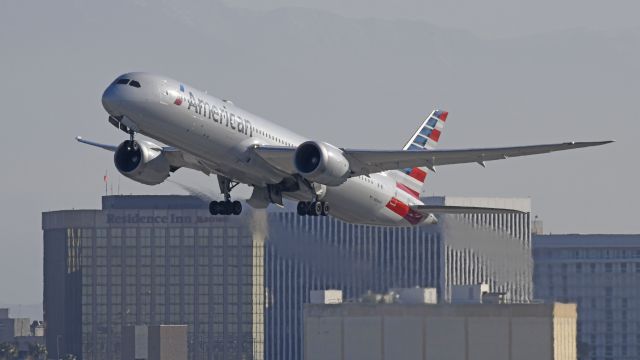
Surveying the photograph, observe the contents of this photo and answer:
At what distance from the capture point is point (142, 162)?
9200 cm

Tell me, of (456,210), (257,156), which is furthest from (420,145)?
(257,156)

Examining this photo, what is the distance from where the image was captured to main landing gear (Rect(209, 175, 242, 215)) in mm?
95562

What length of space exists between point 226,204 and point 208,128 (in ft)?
37.3

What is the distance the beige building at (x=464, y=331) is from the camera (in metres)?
127

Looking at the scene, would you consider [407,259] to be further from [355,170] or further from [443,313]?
[355,170]

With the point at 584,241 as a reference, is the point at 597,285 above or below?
below

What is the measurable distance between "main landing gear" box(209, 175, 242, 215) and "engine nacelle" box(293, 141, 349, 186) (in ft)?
22.8

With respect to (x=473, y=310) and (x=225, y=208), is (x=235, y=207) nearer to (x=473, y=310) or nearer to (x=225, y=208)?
(x=225, y=208)

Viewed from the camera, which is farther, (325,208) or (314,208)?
(325,208)

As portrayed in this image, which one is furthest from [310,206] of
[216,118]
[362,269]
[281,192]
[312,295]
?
[312,295]

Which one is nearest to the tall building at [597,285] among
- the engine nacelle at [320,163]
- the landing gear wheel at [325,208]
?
the landing gear wheel at [325,208]

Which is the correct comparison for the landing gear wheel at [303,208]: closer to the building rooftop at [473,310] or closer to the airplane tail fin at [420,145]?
the airplane tail fin at [420,145]

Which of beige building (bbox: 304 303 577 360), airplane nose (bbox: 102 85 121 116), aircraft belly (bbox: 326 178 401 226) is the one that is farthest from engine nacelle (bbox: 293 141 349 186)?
beige building (bbox: 304 303 577 360)

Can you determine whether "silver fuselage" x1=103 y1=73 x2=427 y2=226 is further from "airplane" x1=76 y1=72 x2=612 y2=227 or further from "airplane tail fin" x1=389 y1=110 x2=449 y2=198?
"airplane tail fin" x1=389 y1=110 x2=449 y2=198
